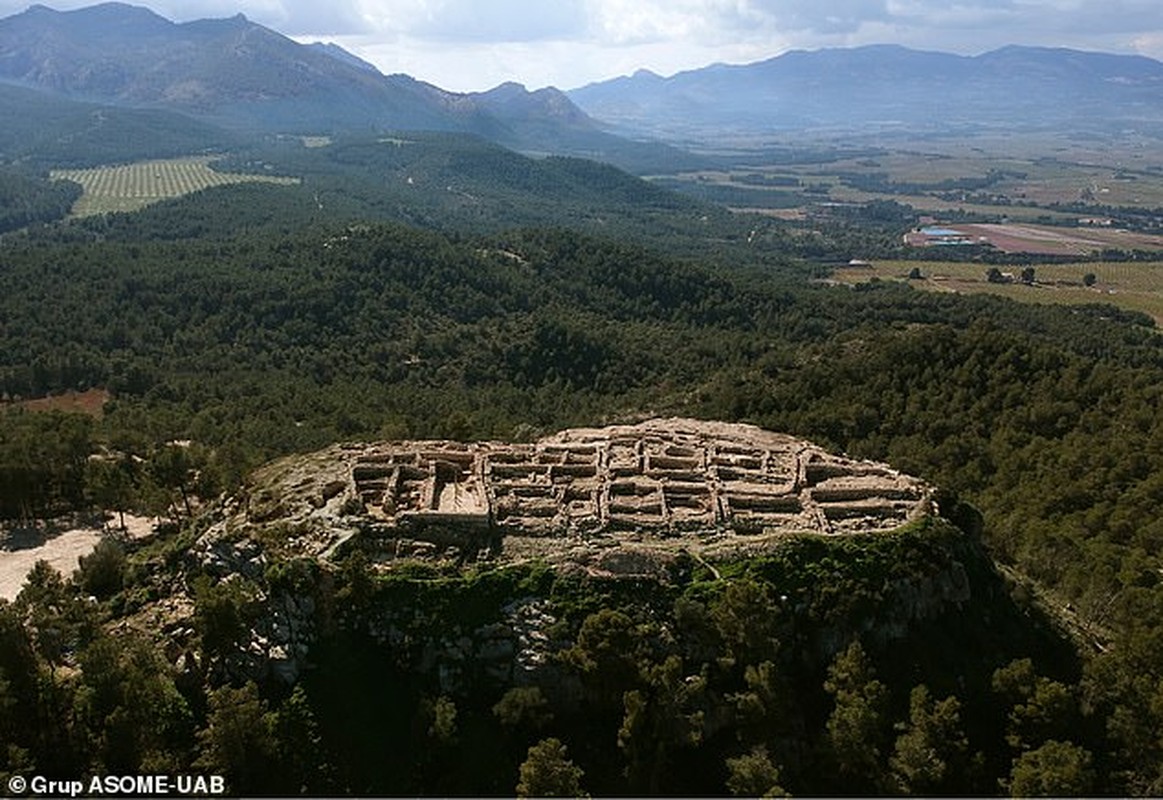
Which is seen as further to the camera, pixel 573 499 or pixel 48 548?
pixel 48 548

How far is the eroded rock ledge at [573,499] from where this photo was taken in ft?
153

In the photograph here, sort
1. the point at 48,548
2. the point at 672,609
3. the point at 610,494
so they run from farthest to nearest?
the point at 48,548
the point at 610,494
the point at 672,609

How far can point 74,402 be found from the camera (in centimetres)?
11112

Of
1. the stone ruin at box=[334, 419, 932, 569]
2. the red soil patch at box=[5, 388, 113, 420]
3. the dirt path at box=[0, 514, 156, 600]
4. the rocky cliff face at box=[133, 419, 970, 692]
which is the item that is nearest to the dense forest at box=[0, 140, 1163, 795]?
the rocky cliff face at box=[133, 419, 970, 692]

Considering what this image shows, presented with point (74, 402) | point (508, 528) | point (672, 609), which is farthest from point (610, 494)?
point (74, 402)

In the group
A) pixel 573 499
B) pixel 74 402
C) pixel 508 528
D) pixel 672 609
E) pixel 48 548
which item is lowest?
pixel 74 402

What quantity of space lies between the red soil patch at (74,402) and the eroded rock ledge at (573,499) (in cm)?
6468

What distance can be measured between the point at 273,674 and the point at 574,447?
24.2 m

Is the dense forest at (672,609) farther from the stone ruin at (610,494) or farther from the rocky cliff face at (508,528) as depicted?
the stone ruin at (610,494)

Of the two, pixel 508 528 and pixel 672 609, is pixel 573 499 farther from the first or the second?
pixel 672 609

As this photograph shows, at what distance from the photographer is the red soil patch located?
107000mm

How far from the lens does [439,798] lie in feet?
126

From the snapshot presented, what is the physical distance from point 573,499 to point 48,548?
3668cm

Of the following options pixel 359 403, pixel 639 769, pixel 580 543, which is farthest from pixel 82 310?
pixel 639 769
